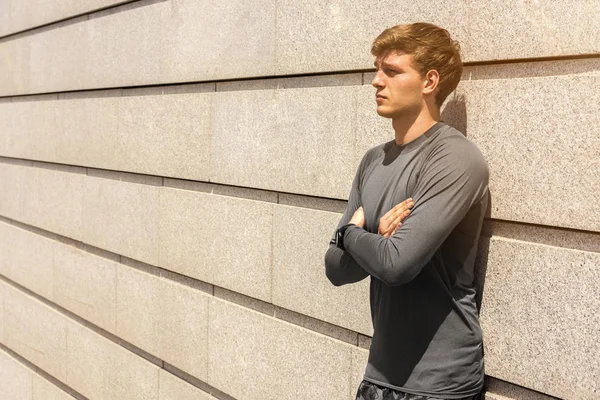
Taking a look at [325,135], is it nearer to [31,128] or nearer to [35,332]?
[31,128]

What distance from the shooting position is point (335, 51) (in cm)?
546

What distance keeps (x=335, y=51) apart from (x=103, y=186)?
3990 mm

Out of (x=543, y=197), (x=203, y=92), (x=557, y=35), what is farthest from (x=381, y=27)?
(x=203, y=92)

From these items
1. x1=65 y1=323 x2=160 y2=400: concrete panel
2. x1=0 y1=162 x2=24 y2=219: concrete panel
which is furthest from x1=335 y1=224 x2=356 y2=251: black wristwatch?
x1=0 y1=162 x2=24 y2=219: concrete panel

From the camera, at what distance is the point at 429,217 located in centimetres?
377

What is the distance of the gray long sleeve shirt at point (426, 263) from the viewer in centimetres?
381

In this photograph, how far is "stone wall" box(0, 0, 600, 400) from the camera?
4.00 metres

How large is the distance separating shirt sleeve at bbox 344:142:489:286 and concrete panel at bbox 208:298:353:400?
1.61 m

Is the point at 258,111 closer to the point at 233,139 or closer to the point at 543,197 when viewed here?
the point at 233,139

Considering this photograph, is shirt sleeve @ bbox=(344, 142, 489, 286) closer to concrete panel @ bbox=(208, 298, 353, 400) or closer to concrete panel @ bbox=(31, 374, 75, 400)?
concrete panel @ bbox=(208, 298, 353, 400)

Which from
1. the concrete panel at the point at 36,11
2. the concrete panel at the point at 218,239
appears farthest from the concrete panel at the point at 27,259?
the concrete panel at the point at 218,239

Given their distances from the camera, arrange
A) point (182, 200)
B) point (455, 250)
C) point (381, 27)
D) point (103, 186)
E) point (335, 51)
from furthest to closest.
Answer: point (103, 186) < point (182, 200) < point (335, 51) < point (381, 27) < point (455, 250)

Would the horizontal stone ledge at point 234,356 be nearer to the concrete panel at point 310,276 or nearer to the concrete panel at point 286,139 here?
the concrete panel at point 310,276

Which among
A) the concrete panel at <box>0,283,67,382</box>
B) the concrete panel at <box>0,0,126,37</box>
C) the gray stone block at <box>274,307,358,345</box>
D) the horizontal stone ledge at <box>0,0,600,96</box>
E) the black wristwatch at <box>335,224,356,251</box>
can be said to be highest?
the concrete panel at <box>0,0,126,37</box>
